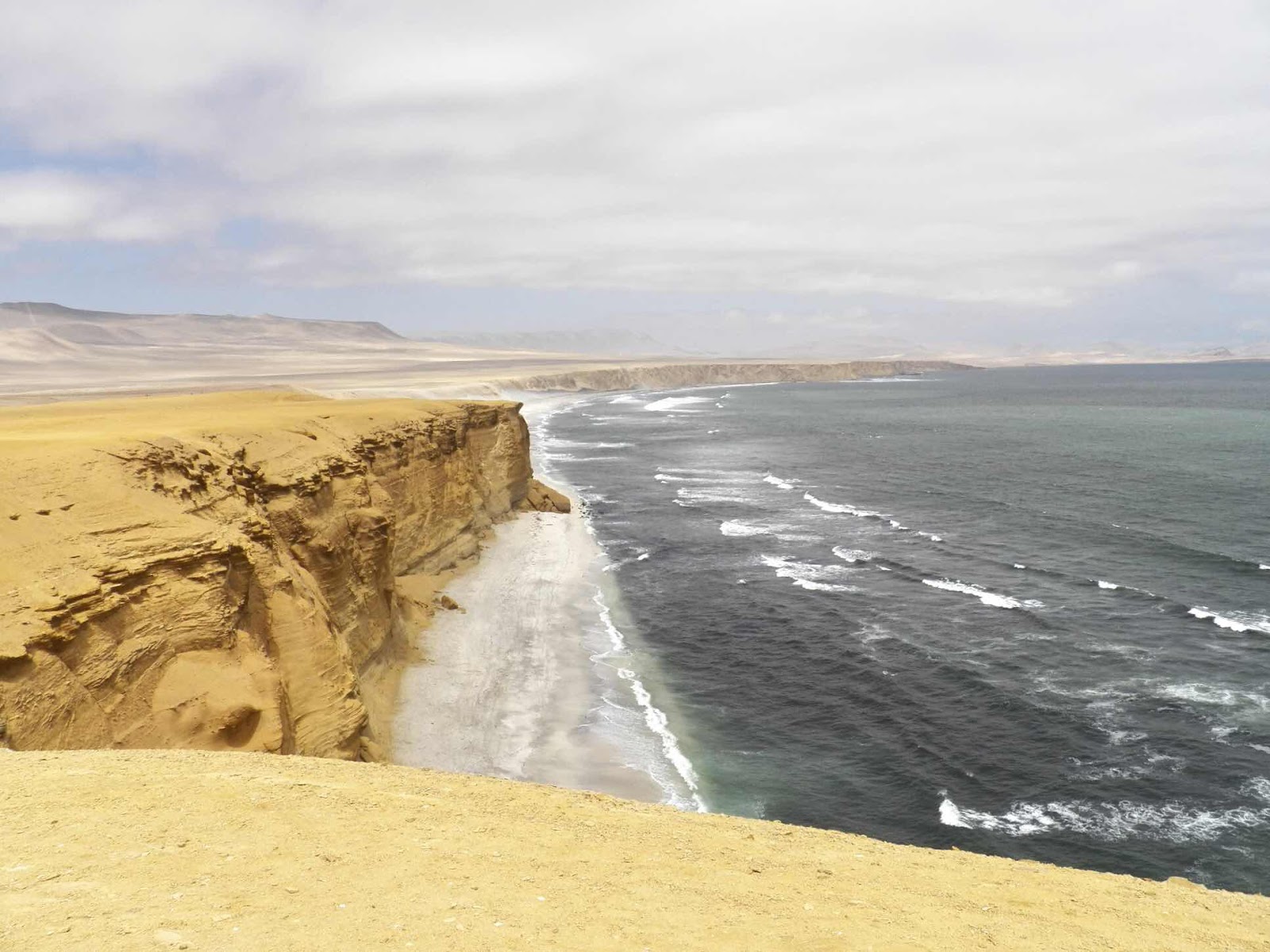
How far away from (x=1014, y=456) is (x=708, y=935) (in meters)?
78.0

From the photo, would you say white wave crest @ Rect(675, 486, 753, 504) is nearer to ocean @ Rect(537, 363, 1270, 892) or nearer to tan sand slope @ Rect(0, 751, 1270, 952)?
ocean @ Rect(537, 363, 1270, 892)

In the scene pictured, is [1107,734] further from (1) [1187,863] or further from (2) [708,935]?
(2) [708,935]

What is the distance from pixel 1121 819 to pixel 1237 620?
16.3 meters

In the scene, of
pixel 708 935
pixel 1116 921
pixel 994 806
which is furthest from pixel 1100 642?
pixel 708 935

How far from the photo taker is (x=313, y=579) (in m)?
22.6

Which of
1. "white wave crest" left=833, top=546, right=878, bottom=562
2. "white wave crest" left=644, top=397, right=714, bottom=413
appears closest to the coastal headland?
"white wave crest" left=833, top=546, right=878, bottom=562

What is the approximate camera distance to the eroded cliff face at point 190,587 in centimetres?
1403

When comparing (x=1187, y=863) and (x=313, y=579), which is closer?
(x=1187, y=863)

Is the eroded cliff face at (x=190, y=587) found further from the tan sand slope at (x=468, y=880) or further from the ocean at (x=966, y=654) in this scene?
the ocean at (x=966, y=654)

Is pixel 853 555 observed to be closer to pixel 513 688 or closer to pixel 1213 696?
pixel 1213 696

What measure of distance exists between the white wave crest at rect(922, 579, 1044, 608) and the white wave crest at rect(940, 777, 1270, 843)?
13.9 metres

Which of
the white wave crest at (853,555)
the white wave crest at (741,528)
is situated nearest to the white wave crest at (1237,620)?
the white wave crest at (853,555)

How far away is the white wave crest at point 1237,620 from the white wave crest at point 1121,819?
11.8 metres

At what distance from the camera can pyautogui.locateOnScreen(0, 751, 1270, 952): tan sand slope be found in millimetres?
8469
